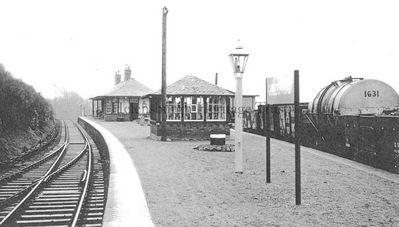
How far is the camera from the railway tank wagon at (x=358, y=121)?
11.4 metres

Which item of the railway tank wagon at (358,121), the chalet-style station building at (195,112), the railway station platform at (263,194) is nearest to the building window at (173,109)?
the chalet-style station building at (195,112)

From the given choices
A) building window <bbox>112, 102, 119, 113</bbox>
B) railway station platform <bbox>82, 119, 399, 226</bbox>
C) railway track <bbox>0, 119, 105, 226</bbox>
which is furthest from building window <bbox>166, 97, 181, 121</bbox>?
building window <bbox>112, 102, 119, 113</bbox>

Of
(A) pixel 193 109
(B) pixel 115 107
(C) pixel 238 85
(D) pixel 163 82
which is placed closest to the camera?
(C) pixel 238 85

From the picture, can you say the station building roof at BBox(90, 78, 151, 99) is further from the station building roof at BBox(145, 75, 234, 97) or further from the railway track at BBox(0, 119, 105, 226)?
the railway track at BBox(0, 119, 105, 226)

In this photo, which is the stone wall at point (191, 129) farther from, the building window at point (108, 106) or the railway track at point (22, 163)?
the building window at point (108, 106)

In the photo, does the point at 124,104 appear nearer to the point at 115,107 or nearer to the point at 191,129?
the point at 115,107

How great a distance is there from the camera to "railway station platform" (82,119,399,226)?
19.9 feet

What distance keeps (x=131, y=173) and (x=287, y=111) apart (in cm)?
1154

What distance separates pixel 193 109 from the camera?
73.1ft

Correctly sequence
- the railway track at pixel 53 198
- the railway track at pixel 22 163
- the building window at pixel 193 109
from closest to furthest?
the railway track at pixel 53 198 < the railway track at pixel 22 163 < the building window at pixel 193 109

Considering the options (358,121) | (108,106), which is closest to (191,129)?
(358,121)

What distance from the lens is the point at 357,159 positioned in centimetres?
1334

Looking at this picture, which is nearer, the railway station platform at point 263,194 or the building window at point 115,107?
the railway station platform at point 263,194

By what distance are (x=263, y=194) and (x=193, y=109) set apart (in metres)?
14.6
